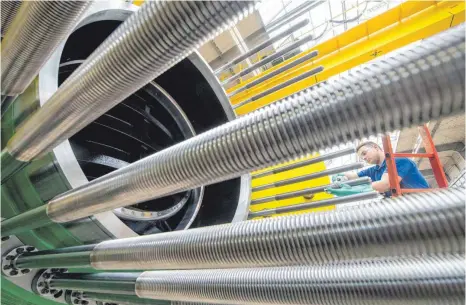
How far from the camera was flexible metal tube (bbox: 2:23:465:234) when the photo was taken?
0.48 metres

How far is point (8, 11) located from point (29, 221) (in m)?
0.69

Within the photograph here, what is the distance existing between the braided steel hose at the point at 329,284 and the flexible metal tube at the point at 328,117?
396 mm

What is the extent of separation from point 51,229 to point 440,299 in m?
1.27

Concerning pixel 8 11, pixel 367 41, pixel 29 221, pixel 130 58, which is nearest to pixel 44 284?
pixel 29 221

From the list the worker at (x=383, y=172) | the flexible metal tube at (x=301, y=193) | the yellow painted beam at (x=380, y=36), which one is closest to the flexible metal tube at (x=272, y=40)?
the yellow painted beam at (x=380, y=36)

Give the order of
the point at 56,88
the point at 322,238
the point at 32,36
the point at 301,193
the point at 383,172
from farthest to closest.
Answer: the point at 383,172 → the point at 301,193 → the point at 56,88 → the point at 32,36 → the point at 322,238

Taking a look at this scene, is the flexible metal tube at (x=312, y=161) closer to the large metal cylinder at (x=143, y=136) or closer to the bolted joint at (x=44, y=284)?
the large metal cylinder at (x=143, y=136)

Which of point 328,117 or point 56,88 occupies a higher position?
point 56,88

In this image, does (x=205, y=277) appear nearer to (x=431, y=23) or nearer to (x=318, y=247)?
(x=318, y=247)

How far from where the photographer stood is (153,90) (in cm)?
159

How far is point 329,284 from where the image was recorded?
878 mm

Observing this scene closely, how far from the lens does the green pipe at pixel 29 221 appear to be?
3.84 ft

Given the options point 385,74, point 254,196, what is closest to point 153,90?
point 254,196

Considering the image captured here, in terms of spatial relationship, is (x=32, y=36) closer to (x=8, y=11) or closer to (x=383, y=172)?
(x=8, y=11)
